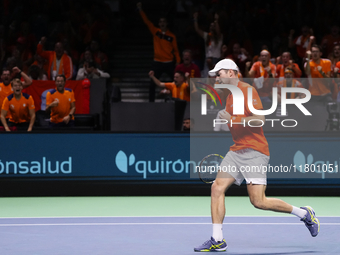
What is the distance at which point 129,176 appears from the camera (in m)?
10.0

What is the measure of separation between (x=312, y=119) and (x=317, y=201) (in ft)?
5.64

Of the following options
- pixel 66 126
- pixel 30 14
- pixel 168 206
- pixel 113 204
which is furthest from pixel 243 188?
pixel 30 14

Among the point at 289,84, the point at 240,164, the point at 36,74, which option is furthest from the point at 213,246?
the point at 36,74

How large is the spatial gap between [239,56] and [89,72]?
3.36 meters

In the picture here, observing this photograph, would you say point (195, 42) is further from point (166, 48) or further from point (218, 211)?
point (218, 211)

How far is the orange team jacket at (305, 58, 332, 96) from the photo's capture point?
10.8m

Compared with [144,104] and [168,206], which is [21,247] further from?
[144,104]

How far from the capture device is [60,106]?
1073 cm

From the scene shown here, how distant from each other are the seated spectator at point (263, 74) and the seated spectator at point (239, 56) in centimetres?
136

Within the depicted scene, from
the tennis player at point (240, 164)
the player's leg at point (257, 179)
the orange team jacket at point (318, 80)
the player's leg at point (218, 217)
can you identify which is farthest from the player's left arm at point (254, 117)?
the orange team jacket at point (318, 80)

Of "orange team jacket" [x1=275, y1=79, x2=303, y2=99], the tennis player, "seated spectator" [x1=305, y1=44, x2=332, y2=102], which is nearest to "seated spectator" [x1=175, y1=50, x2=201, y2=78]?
"orange team jacket" [x1=275, y1=79, x2=303, y2=99]

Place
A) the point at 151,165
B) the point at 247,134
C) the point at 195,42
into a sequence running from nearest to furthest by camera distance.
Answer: the point at 247,134 → the point at 151,165 → the point at 195,42

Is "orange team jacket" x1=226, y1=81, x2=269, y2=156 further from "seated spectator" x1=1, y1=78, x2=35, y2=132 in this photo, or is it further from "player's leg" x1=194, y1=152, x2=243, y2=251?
"seated spectator" x1=1, y1=78, x2=35, y2=132

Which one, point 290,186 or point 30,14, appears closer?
point 290,186
